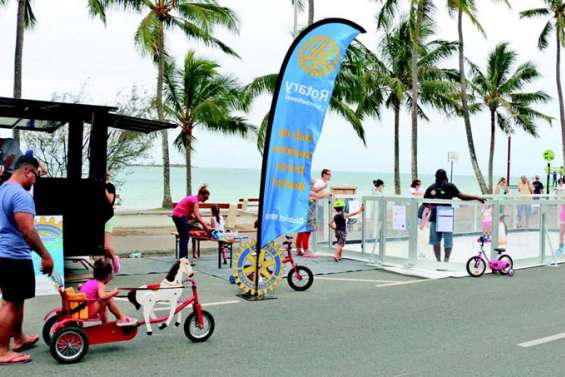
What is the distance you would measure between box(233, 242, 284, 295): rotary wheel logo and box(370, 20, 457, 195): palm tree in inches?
983

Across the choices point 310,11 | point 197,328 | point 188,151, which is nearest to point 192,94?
point 188,151

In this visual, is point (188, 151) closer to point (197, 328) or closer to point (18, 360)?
point (197, 328)

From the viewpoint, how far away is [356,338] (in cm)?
653

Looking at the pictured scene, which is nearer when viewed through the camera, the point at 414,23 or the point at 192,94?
the point at 414,23

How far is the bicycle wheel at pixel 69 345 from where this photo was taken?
546 centimetres

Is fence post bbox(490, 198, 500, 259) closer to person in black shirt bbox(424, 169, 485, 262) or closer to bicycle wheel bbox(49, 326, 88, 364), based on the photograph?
person in black shirt bbox(424, 169, 485, 262)

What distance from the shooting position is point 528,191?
2114 centimetres

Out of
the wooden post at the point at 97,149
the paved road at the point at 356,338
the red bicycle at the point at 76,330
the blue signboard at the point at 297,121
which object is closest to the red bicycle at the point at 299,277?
the paved road at the point at 356,338

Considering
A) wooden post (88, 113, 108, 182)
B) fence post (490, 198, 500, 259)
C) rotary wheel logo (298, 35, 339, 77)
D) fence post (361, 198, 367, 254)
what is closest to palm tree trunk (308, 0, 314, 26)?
fence post (361, 198, 367, 254)

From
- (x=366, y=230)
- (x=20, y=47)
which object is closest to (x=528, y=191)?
(x=366, y=230)

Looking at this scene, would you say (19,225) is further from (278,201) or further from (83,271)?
(83,271)

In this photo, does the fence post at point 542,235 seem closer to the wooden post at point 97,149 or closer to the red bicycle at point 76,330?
the wooden post at point 97,149

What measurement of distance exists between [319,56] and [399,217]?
445 cm

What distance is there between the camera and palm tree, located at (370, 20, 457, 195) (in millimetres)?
33250
